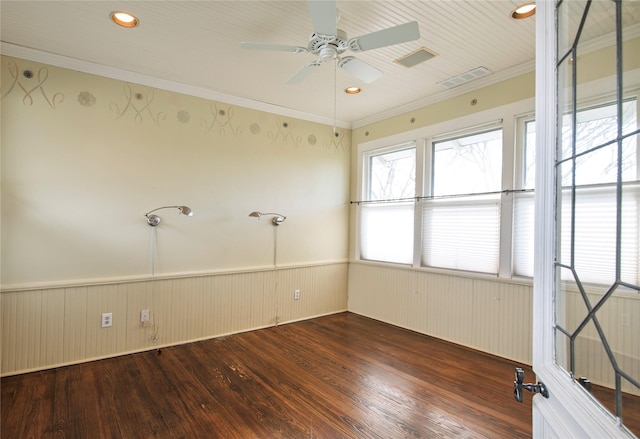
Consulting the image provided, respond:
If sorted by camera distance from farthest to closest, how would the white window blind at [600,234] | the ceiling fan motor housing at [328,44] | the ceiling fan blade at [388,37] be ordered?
1. the ceiling fan motor housing at [328,44]
2. the ceiling fan blade at [388,37]
3. the white window blind at [600,234]

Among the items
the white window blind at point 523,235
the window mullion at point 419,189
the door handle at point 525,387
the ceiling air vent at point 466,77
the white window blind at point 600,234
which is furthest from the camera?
the window mullion at point 419,189

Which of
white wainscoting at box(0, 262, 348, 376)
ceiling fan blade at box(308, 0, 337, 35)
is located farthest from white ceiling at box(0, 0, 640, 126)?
white wainscoting at box(0, 262, 348, 376)

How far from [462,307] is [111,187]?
3.81 m

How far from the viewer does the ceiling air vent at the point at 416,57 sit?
285 cm

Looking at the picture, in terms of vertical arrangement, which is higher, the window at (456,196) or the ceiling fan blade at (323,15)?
the ceiling fan blade at (323,15)

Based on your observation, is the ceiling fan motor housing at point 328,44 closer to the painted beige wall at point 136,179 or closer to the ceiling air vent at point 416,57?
the ceiling air vent at point 416,57

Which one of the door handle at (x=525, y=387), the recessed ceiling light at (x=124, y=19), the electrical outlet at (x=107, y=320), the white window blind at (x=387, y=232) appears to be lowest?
the electrical outlet at (x=107, y=320)

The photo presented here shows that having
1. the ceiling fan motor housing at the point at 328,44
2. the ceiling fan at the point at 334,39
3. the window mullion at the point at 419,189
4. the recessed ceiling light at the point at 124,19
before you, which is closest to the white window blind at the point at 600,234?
the ceiling fan at the point at 334,39

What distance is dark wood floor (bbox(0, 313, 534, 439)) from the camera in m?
2.14

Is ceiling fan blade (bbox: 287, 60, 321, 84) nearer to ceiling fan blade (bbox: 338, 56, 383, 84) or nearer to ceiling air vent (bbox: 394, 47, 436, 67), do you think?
ceiling fan blade (bbox: 338, 56, 383, 84)

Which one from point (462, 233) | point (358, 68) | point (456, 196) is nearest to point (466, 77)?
point (456, 196)

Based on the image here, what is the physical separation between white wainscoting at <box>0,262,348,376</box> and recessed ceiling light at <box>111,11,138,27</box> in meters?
2.26

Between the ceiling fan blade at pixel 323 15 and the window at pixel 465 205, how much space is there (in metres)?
2.29

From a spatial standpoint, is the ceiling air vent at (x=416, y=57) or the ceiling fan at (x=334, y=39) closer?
the ceiling fan at (x=334, y=39)
